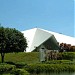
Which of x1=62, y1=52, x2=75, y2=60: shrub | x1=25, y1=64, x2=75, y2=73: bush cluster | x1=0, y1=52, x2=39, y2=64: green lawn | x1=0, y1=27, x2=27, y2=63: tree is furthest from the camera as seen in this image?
x1=62, y1=52, x2=75, y2=60: shrub

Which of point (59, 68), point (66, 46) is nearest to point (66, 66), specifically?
point (59, 68)

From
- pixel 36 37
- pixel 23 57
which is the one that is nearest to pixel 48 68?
pixel 23 57

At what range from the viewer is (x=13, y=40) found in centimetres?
3872

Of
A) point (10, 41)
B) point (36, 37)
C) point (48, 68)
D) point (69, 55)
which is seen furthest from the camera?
point (36, 37)

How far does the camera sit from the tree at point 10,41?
124 ft

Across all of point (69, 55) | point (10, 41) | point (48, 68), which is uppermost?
point (10, 41)

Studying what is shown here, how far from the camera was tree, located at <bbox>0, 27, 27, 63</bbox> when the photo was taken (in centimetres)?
3778

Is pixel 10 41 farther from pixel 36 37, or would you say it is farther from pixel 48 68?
pixel 36 37

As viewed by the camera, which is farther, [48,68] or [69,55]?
[69,55]

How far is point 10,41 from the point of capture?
126ft

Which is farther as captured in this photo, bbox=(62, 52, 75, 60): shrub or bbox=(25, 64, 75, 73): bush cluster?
bbox=(62, 52, 75, 60): shrub

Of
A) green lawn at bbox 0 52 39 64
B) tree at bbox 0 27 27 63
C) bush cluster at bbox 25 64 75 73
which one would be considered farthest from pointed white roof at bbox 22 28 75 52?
bush cluster at bbox 25 64 75 73

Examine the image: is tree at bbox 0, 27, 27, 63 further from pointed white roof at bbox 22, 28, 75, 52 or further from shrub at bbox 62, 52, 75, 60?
pointed white roof at bbox 22, 28, 75, 52

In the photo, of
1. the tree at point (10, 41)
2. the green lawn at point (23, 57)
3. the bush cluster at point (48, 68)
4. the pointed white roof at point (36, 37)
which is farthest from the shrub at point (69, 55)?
the bush cluster at point (48, 68)
